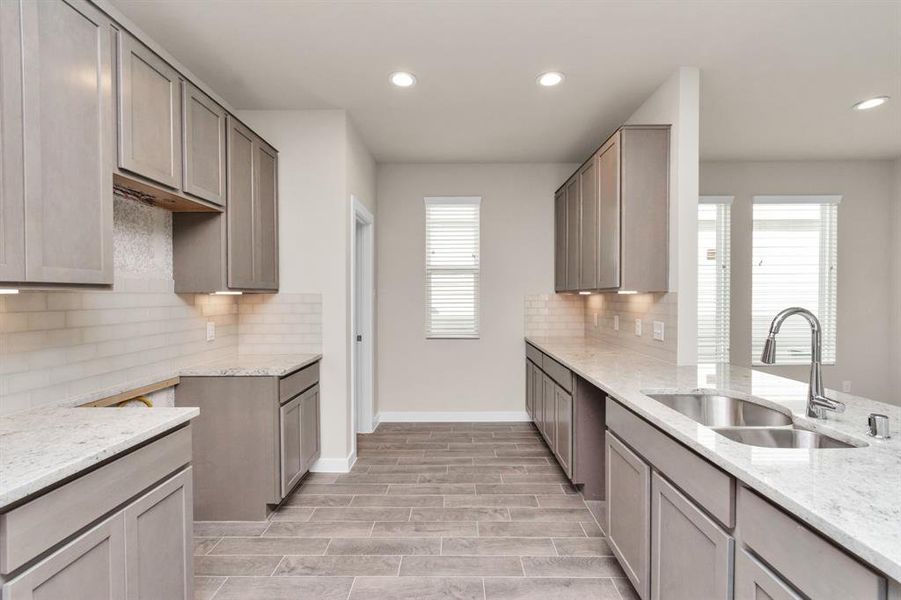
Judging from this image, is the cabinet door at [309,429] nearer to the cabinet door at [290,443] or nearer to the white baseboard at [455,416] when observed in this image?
the cabinet door at [290,443]

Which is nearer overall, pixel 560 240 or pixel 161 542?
pixel 161 542

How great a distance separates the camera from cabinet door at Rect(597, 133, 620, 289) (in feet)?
9.48

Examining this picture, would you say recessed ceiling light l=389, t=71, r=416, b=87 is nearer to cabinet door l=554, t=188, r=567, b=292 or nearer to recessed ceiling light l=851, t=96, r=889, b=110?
cabinet door l=554, t=188, r=567, b=292

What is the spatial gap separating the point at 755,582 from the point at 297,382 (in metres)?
2.58

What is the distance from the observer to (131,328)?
229cm

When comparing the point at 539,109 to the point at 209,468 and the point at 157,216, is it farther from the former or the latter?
the point at 209,468

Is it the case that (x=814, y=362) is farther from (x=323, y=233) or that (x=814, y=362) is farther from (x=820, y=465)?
(x=323, y=233)

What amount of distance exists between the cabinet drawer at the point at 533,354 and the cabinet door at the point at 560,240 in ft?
2.31

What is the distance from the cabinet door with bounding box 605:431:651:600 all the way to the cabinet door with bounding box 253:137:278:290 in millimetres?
2578

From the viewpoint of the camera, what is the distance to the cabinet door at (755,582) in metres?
0.99

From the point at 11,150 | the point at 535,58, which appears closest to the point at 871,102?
the point at 535,58

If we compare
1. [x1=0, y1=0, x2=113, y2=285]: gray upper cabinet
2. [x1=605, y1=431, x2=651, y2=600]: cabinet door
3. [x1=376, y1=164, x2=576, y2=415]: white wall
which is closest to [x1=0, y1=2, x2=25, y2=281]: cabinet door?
[x1=0, y1=0, x2=113, y2=285]: gray upper cabinet

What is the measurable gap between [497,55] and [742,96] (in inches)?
79.8

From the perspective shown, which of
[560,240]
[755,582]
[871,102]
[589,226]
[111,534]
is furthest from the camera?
[560,240]
